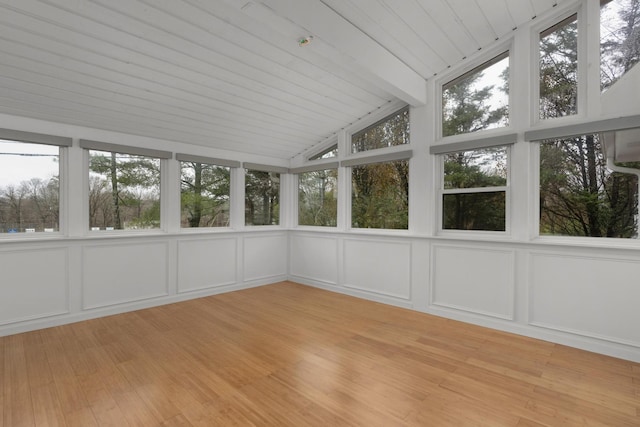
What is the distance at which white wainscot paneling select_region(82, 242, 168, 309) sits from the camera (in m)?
3.66

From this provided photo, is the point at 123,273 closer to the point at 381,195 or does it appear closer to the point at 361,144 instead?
the point at 381,195

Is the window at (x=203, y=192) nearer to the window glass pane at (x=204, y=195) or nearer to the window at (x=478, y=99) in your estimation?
the window glass pane at (x=204, y=195)

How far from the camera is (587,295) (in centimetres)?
291

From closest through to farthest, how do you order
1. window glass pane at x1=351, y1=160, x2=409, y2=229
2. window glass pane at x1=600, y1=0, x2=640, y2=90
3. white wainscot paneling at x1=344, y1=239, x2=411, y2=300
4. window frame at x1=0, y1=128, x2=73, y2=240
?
1. window glass pane at x1=600, y1=0, x2=640, y2=90
2. window frame at x1=0, y1=128, x2=73, y2=240
3. white wainscot paneling at x1=344, y1=239, x2=411, y2=300
4. window glass pane at x1=351, y1=160, x2=409, y2=229

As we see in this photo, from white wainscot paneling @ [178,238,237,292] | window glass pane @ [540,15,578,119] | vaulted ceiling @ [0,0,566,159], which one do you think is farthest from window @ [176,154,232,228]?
window glass pane @ [540,15,578,119]

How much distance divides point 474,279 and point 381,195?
1.64 m

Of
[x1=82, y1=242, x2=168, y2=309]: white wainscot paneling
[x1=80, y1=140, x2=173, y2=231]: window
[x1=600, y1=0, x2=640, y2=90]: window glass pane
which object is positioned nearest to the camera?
[x1=600, y1=0, x2=640, y2=90]: window glass pane

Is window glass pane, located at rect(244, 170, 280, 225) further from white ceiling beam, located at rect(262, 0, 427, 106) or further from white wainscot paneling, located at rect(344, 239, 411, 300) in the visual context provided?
white ceiling beam, located at rect(262, 0, 427, 106)

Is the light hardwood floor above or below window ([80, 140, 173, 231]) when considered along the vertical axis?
below

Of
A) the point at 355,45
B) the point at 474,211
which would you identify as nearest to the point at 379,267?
A: the point at 474,211

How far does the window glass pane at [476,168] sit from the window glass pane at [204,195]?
10.8 ft

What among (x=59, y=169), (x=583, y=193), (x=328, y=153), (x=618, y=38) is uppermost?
(x=618, y=38)

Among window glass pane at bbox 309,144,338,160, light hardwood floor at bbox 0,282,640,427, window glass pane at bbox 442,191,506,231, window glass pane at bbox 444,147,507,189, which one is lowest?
light hardwood floor at bbox 0,282,640,427

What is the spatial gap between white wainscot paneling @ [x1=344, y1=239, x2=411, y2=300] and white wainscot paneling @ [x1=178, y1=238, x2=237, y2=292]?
181cm
